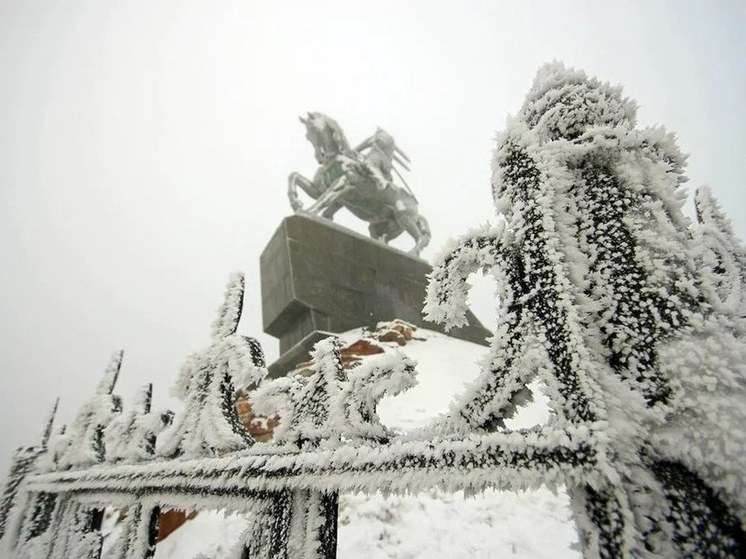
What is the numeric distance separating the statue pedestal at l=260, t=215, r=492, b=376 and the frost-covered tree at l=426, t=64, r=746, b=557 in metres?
4.75

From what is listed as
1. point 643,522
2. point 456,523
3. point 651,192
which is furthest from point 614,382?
point 456,523

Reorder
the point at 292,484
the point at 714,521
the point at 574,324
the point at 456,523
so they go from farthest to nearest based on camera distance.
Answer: the point at 456,523 < the point at 292,484 < the point at 574,324 < the point at 714,521

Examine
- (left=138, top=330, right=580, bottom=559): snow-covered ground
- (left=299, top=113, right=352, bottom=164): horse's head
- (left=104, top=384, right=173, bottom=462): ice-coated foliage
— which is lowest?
(left=138, top=330, right=580, bottom=559): snow-covered ground

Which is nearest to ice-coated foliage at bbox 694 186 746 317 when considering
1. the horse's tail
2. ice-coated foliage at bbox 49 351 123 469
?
ice-coated foliage at bbox 49 351 123 469

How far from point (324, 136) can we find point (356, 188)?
5.60ft

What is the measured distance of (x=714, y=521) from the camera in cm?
49

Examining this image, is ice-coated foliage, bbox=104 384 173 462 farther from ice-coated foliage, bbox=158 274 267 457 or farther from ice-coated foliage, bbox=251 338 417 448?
ice-coated foliage, bbox=251 338 417 448

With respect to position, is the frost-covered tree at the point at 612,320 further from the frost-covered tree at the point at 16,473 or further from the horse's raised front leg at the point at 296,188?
the horse's raised front leg at the point at 296,188

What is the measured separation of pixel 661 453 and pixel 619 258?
1.02ft

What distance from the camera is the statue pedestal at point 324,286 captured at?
6160mm

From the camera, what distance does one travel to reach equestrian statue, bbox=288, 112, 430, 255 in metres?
9.38

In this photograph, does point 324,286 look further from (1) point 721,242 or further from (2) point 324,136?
(1) point 721,242

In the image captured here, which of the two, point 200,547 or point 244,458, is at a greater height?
point 244,458

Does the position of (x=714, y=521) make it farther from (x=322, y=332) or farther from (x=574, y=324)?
(x=322, y=332)
